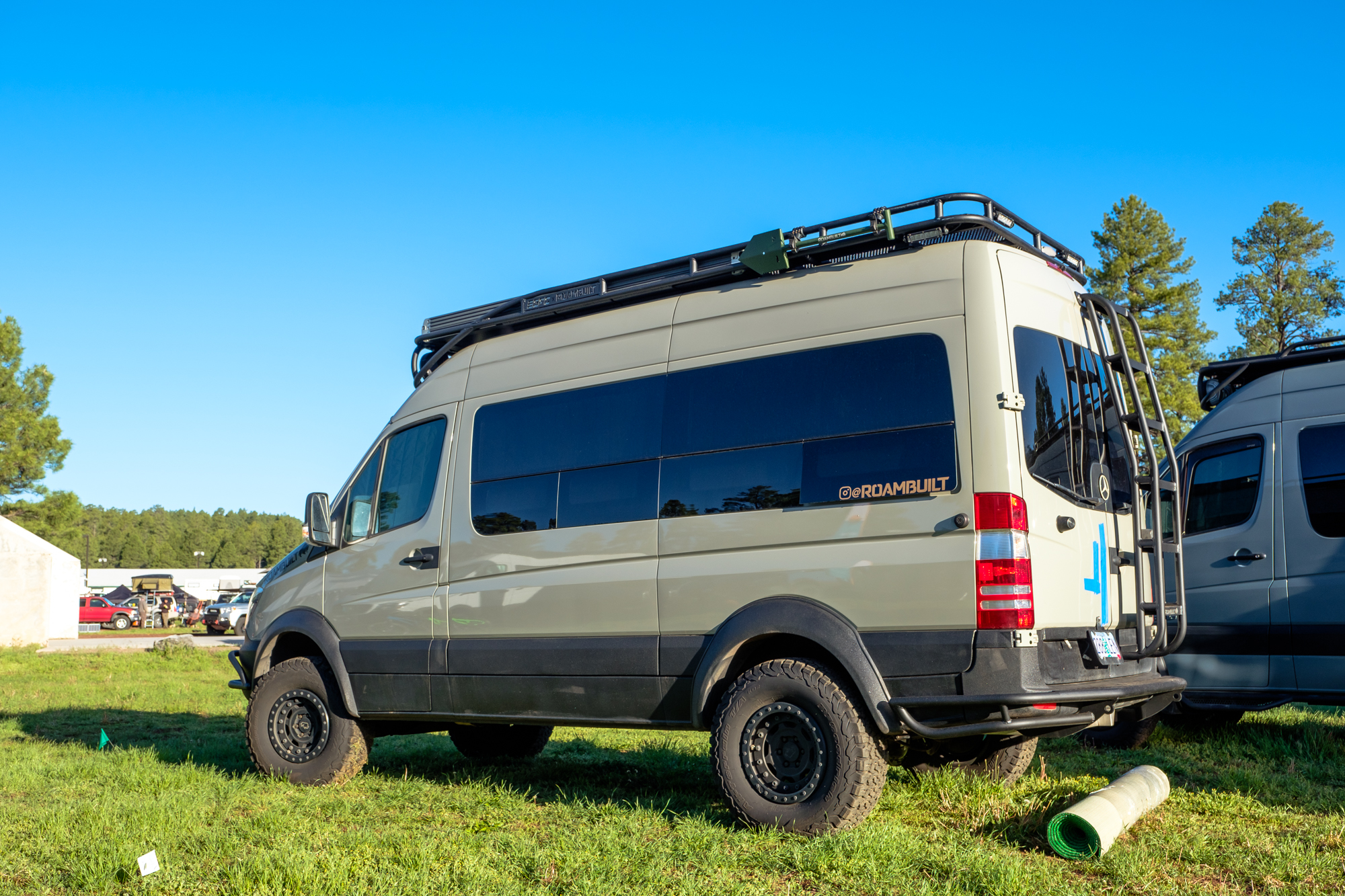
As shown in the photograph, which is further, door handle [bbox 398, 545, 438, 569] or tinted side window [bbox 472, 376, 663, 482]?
door handle [bbox 398, 545, 438, 569]

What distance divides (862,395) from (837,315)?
1.60 feet

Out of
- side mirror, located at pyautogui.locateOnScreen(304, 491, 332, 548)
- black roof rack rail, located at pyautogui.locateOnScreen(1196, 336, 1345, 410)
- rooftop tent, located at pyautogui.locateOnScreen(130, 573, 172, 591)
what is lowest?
rooftop tent, located at pyautogui.locateOnScreen(130, 573, 172, 591)

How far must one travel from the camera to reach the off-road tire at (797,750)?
5043 millimetres

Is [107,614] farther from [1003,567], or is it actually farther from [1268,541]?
→ [1003,567]

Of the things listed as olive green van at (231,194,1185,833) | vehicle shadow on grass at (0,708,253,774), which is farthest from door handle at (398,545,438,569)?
vehicle shadow on grass at (0,708,253,774)

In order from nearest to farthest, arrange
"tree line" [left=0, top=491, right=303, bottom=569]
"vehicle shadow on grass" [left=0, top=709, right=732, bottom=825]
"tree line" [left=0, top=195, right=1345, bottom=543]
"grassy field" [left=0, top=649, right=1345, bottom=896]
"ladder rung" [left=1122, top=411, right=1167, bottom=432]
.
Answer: "grassy field" [left=0, top=649, right=1345, bottom=896]
"ladder rung" [left=1122, top=411, right=1167, bottom=432]
"vehicle shadow on grass" [left=0, top=709, right=732, bottom=825]
"tree line" [left=0, top=195, right=1345, bottom=543]
"tree line" [left=0, top=491, right=303, bottom=569]

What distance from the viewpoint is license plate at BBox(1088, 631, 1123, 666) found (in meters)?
5.30

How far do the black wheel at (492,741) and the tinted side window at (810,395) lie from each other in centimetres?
345

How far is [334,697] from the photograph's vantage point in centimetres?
739

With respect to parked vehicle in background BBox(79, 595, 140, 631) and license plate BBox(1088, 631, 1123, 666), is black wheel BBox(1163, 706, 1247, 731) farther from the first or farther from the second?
parked vehicle in background BBox(79, 595, 140, 631)

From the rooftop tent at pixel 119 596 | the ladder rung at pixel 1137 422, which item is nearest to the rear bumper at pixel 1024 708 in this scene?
the ladder rung at pixel 1137 422

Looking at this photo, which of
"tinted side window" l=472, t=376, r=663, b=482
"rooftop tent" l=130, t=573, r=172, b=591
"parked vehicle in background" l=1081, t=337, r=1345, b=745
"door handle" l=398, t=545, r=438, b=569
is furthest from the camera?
"rooftop tent" l=130, t=573, r=172, b=591

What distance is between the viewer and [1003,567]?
4.85m

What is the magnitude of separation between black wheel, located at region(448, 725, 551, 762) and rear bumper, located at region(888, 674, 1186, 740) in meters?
4.12
